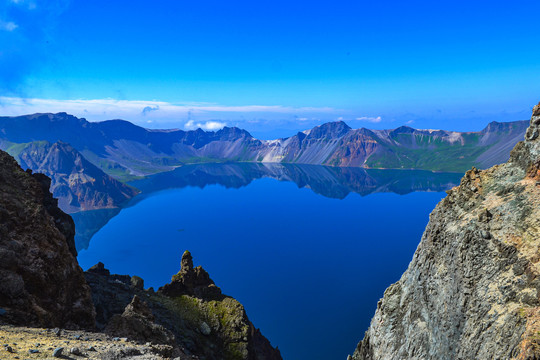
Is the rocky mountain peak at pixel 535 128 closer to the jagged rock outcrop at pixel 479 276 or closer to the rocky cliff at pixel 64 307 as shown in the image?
the jagged rock outcrop at pixel 479 276

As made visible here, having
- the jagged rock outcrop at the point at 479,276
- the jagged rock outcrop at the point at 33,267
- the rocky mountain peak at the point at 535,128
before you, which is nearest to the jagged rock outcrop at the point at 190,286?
the jagged rock outcrop at the point at 33,267

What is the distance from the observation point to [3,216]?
30188mm

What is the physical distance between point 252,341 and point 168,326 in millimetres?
16547

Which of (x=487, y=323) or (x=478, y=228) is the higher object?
(x=478, y=228)

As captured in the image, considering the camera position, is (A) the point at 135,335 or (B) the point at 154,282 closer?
(A) the point at 135,335

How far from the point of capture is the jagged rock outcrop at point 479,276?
2539cm

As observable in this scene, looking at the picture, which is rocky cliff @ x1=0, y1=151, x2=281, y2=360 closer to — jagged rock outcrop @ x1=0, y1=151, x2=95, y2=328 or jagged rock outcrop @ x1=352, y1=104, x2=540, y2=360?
jagged rock outcrop @ x1=0, y1=151, x2=95, y2=328

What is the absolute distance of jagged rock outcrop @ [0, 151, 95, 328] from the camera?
86.4ft

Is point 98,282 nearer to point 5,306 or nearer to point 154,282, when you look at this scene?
point 5,306

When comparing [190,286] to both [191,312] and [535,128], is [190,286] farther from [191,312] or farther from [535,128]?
[535,128]

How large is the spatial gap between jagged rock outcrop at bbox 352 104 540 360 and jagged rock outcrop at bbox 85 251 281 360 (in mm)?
25506

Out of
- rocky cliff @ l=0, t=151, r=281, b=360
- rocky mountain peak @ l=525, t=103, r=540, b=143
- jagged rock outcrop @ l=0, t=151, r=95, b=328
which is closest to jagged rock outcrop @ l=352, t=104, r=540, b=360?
rocky mountain peak @ l=525, t=103, r=540, b=143

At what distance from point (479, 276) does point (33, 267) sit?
1696 inches

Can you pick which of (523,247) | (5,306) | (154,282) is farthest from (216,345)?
A: (154,282)
